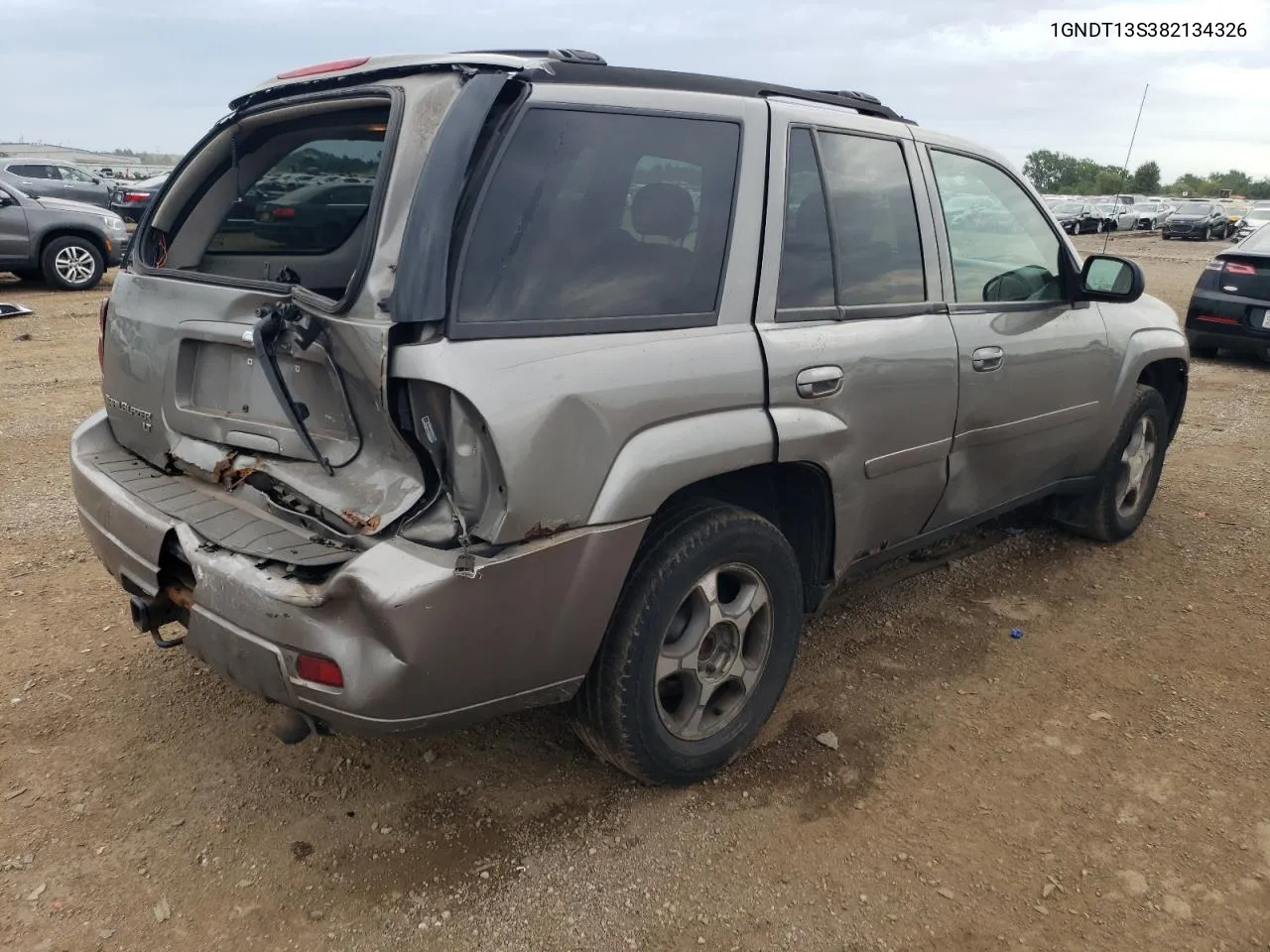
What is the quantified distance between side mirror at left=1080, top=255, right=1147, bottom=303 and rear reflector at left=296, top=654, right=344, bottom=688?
320 centimetres

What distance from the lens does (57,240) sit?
1224cm

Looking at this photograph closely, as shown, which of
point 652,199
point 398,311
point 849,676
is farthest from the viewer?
point 849,676

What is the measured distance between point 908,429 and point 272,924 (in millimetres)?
2283

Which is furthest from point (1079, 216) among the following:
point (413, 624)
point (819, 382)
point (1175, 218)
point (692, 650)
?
point (413, 624)

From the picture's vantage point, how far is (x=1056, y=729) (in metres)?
3.21

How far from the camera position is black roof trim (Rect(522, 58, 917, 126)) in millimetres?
2396

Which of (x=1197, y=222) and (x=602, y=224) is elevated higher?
(x=602, y=224)

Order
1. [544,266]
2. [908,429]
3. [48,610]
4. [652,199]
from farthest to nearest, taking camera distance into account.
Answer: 1. [48,610]
2. [908,429]
3. [652,199]
4. [544,266]

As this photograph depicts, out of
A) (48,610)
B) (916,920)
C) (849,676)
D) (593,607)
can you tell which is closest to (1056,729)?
(849,676)

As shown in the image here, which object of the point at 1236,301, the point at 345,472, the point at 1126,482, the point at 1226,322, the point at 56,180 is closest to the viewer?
the point at 345,472

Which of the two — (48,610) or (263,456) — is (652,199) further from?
(48,610)

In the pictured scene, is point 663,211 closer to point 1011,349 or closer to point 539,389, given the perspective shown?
point 539,389

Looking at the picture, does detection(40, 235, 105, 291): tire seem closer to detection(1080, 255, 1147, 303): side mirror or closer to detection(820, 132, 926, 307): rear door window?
detection(820, 132, 926, 307): rear door window

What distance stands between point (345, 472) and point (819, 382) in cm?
133
